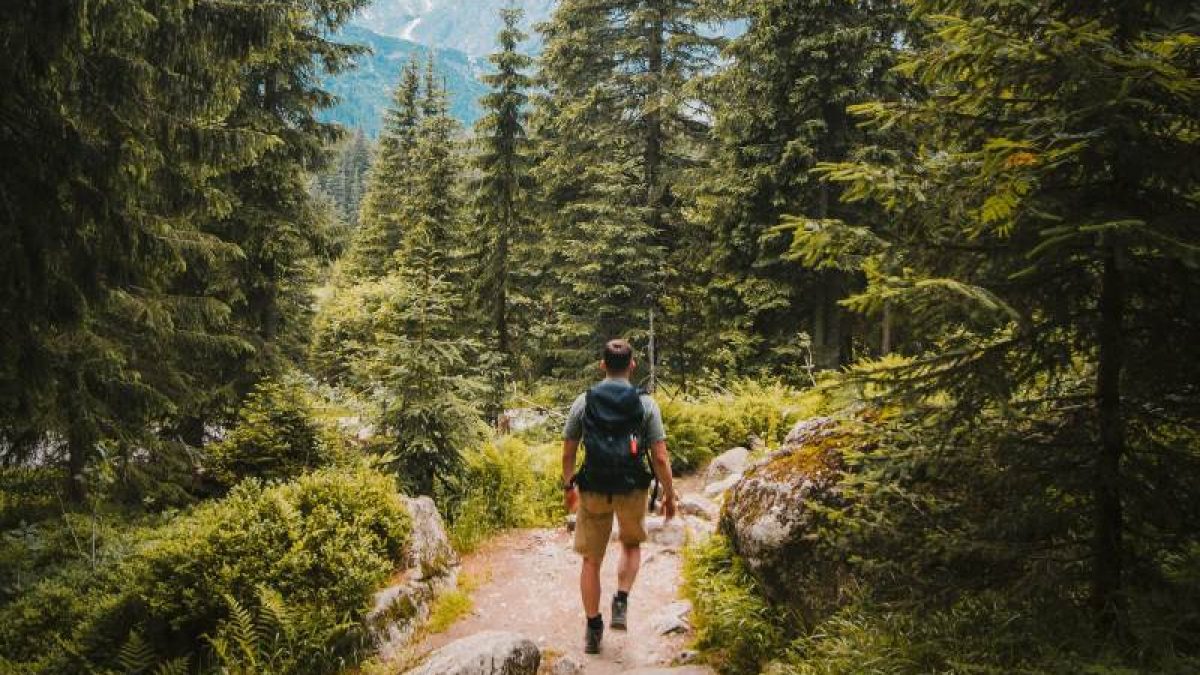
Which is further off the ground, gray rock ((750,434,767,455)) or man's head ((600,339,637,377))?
man's head ((600,339,637,377))

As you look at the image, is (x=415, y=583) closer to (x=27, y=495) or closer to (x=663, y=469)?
(x=663, y=469)

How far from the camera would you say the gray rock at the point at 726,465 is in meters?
12.1

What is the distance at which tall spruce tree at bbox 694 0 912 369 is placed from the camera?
50.5 feet

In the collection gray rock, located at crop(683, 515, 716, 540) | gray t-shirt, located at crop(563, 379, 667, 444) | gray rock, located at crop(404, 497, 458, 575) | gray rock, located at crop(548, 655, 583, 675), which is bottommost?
gray rock, located at crop(548, 655, 583, 675)

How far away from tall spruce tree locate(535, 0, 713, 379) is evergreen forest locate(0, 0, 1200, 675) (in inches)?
147

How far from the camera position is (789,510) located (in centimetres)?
553

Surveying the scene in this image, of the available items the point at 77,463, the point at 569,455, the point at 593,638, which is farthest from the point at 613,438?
the point at 77,463

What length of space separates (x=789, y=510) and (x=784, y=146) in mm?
12785

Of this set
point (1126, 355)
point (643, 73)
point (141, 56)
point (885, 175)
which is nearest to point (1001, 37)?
point (885, 175)

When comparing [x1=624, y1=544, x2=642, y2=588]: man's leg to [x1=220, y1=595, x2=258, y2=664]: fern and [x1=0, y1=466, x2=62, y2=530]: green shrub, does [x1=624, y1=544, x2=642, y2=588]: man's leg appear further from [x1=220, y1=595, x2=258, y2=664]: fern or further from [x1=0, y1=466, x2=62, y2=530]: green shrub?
[x1=0, y1=466, x2=62, y2=530]: green shrub

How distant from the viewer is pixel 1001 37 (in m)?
3.31

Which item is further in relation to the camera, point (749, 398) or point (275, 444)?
point (749, 398)

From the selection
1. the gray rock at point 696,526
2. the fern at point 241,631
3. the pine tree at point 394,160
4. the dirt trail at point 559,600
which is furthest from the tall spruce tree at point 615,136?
the pine tree at point 394,160

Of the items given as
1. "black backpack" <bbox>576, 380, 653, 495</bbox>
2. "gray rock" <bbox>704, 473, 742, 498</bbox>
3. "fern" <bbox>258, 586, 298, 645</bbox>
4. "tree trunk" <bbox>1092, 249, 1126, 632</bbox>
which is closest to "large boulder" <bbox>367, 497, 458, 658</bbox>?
"fern" <bbox>258, 586, 298, 645</bbox>
